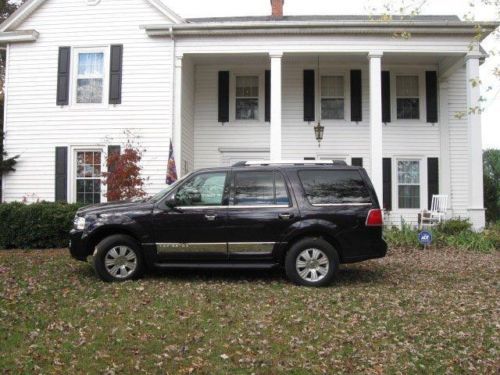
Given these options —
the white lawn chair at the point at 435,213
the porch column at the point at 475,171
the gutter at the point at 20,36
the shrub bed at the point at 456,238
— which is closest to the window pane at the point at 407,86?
the porch column at the point at 475,171

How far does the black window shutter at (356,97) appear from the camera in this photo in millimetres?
15484

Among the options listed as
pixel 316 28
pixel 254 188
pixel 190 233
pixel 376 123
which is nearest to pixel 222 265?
pixel 190 233

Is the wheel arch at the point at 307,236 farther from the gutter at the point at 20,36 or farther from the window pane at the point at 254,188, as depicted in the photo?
the gutter at the point at 20,36

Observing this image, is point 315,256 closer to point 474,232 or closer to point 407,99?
point 474,232

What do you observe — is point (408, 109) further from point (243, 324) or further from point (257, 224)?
point (243, 324)

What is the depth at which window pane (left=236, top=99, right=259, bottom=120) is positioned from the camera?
15711 mm

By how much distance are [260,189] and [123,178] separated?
5.71 metres

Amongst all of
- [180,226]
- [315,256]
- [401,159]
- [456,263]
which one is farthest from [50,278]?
[401,159]

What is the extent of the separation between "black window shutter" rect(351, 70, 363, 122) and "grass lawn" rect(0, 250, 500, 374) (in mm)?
8205

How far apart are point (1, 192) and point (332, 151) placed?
10.0 m

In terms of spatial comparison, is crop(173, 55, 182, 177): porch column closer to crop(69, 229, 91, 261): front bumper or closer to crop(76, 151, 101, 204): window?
crop(76, 151, 101, 204): window

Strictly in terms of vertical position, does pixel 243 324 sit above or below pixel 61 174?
below

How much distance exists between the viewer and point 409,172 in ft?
51.2

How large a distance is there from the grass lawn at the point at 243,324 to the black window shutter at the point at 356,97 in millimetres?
8205
